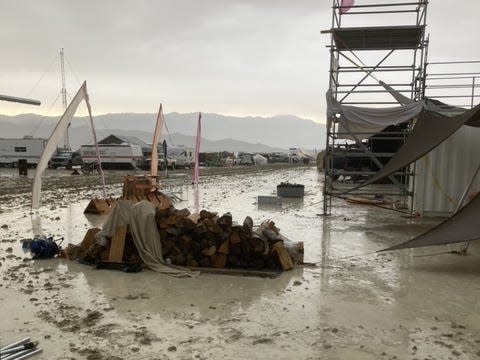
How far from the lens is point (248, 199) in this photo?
1864 cm

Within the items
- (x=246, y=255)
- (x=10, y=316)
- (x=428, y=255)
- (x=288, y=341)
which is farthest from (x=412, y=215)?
(x=10, y=316)

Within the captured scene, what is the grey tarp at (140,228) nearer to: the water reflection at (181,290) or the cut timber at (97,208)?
the water reflection at (181,290)

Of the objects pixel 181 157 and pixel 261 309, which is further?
pixel 181 157

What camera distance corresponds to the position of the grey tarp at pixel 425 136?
9883 millimetres

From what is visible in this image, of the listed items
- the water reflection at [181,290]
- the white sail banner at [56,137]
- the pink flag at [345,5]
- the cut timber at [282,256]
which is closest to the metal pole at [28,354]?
the water reflection at [181,290]

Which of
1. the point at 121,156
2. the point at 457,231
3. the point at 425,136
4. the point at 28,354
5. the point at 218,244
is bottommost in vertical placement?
the point at 28,354

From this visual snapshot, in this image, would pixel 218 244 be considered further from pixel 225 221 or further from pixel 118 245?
pixel 118 245

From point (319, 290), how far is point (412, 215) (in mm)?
8589

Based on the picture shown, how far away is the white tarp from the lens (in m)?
12.3

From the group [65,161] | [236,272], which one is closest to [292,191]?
[236,272]

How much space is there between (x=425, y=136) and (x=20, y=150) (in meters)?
49.1

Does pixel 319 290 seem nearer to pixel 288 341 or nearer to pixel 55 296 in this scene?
pixel 288 341

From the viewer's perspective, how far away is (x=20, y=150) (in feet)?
166

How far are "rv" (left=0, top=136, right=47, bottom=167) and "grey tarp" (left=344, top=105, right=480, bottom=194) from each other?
150ft
